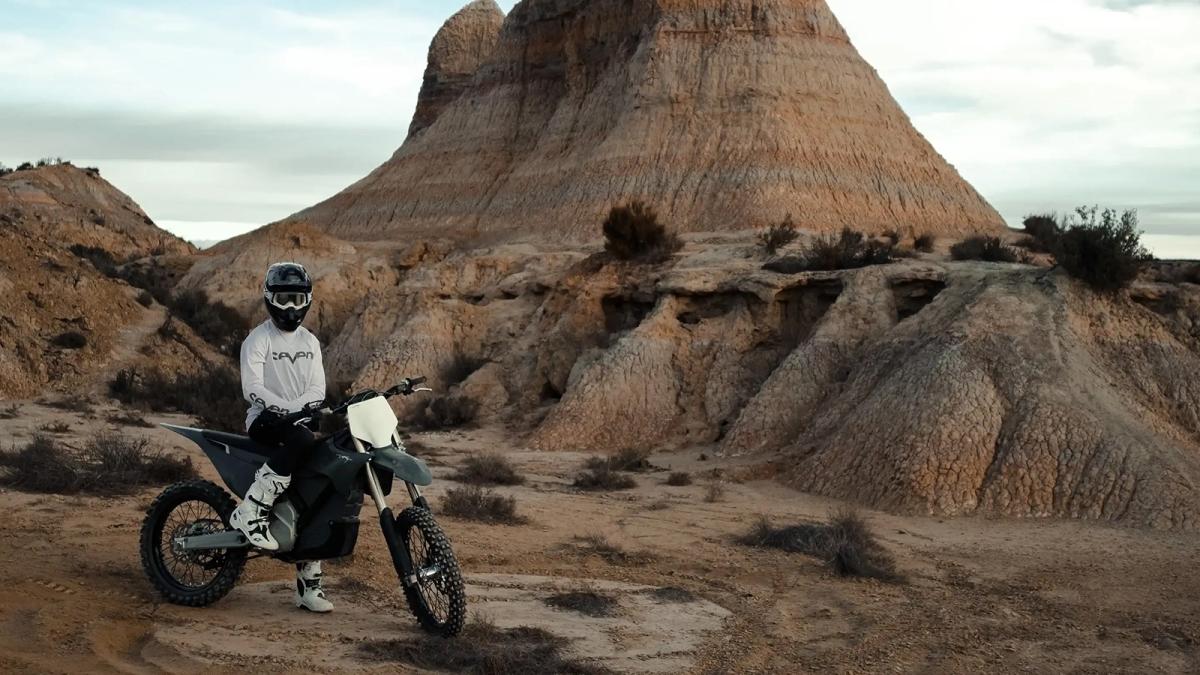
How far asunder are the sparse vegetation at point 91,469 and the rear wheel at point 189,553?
3454mm

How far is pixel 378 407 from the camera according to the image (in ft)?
23.6

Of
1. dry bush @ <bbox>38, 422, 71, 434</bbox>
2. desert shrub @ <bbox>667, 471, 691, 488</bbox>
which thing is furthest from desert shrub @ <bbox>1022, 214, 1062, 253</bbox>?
dry bush @ <bbox>38, 422, 71, 434</bbox>

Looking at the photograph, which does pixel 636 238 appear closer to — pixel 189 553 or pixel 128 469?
pixel 128 469

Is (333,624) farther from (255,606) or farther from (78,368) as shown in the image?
(78,368)

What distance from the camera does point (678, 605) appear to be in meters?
8.55

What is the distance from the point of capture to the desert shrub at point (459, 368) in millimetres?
25906

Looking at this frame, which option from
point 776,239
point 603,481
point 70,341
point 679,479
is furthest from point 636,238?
point 70,341

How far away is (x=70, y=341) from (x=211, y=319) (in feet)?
29.9

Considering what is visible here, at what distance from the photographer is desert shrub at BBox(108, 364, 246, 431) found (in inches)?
798

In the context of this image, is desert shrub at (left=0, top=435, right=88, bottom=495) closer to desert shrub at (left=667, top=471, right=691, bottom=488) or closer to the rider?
the rider

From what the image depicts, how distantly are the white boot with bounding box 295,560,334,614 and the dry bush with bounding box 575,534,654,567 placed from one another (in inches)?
125

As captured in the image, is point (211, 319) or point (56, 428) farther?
point (211, 319)

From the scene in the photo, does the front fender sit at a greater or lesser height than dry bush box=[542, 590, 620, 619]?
greater

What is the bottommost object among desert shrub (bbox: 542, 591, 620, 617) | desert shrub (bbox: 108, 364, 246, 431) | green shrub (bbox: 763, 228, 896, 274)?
desert shrub (bbox: 108, 364, 246, 431)
